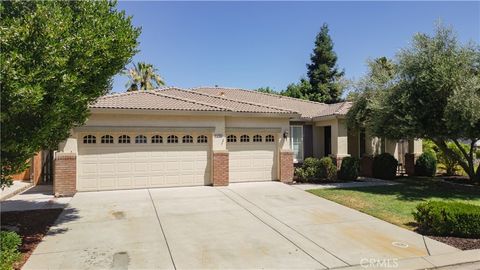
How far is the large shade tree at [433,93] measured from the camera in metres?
12.3

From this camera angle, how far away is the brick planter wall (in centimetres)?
1864

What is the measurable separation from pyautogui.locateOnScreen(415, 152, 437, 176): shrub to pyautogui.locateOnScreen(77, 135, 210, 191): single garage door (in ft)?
39.2

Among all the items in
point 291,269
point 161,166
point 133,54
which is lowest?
point 291,269

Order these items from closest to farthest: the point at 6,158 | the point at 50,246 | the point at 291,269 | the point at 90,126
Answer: the point at 291,269
the point at 6,158
the point at 50,246
the point at 90,126

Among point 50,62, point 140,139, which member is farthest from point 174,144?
point 50,62

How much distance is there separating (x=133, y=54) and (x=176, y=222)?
14.0 feet

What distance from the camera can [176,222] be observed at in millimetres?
8781

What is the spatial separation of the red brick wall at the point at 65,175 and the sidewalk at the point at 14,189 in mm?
1496

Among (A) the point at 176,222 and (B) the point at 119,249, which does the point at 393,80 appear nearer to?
(A) the point at 176,222

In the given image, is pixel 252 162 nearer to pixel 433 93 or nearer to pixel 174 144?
pixel 174 144

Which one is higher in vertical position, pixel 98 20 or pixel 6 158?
pixel 98 20

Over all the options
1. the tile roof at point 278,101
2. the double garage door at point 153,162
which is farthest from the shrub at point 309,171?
the tile roof at point 278,101

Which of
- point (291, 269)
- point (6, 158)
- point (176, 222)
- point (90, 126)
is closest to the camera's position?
point (291, 269)

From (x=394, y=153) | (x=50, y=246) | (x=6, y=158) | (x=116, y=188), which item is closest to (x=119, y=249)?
(x=50, y=246)
